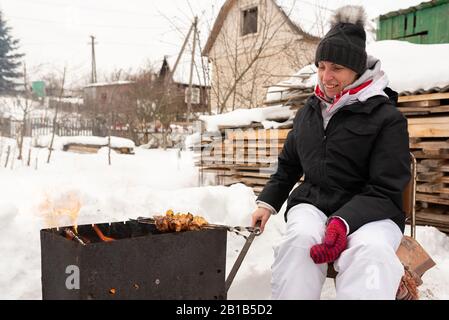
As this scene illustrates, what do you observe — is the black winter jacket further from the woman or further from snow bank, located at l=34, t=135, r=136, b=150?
snow bank, located at l=34, t=135, r=136, b=150

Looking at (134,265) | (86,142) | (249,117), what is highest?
(249,117)

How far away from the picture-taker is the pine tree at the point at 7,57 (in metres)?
39.8

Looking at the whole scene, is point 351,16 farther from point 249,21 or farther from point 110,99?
point 110,99

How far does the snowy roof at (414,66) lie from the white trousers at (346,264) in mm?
3114

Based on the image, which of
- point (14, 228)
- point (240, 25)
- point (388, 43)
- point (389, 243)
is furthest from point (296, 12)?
point (389, 243)

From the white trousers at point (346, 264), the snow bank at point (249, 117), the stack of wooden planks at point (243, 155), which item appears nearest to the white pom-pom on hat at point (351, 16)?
the white trousers at point (346, 264)

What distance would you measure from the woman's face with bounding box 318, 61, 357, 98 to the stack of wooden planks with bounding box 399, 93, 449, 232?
2.61m

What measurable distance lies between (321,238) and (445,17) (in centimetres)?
658

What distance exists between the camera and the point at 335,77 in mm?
2379

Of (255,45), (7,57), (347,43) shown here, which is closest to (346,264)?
(347,43)

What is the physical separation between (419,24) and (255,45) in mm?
6575

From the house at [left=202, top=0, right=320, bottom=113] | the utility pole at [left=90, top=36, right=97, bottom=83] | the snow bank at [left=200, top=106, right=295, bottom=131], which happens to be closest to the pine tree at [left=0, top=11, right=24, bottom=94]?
the utility pole at [left=90, top=36, right=97, bottom=83]

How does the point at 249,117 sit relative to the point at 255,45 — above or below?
below
